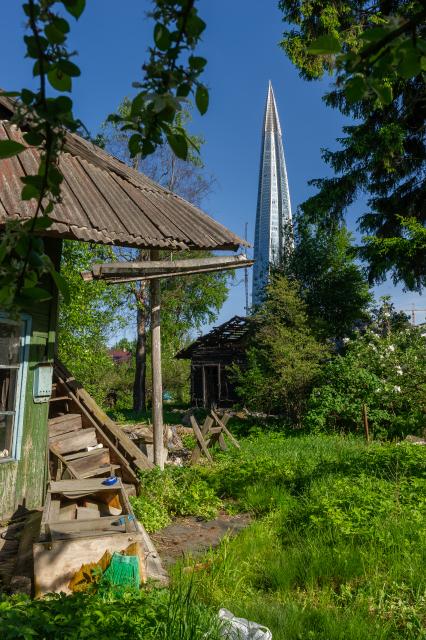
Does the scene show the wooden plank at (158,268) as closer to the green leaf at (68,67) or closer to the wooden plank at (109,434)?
the wooden plank at (109,434)

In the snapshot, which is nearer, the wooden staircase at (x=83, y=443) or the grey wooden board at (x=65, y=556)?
the grey wooden board at (x=65, y=556)

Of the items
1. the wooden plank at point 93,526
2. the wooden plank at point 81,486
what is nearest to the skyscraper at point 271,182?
the wooden plank at point 81,486

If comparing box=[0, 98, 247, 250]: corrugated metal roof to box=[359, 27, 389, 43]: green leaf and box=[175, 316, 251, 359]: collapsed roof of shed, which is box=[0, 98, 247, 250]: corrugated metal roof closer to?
box=[359, 27, 389, 43]: green leaf

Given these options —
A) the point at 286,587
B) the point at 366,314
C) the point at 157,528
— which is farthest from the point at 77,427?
the point at 366,314

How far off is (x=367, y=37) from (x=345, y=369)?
14.1 metres

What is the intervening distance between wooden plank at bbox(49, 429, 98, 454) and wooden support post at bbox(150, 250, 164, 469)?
34.7 inches

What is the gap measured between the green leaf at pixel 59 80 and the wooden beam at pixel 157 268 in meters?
5.03

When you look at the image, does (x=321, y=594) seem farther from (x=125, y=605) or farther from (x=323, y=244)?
(x=323, y=244)

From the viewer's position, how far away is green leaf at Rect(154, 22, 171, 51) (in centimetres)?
88

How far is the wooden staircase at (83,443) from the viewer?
6566 mm

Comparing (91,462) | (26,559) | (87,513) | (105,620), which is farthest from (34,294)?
(91,462)

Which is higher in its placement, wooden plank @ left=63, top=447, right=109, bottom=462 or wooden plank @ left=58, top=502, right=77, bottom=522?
wooden plank @ left=63, top=447, right=109, bottom=462

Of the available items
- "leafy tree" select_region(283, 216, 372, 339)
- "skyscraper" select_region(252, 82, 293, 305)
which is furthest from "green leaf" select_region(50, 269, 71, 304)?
"skyscraper" select_region(252, 82, 293, 305)

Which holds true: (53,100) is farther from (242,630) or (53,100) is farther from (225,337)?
(225,337)
